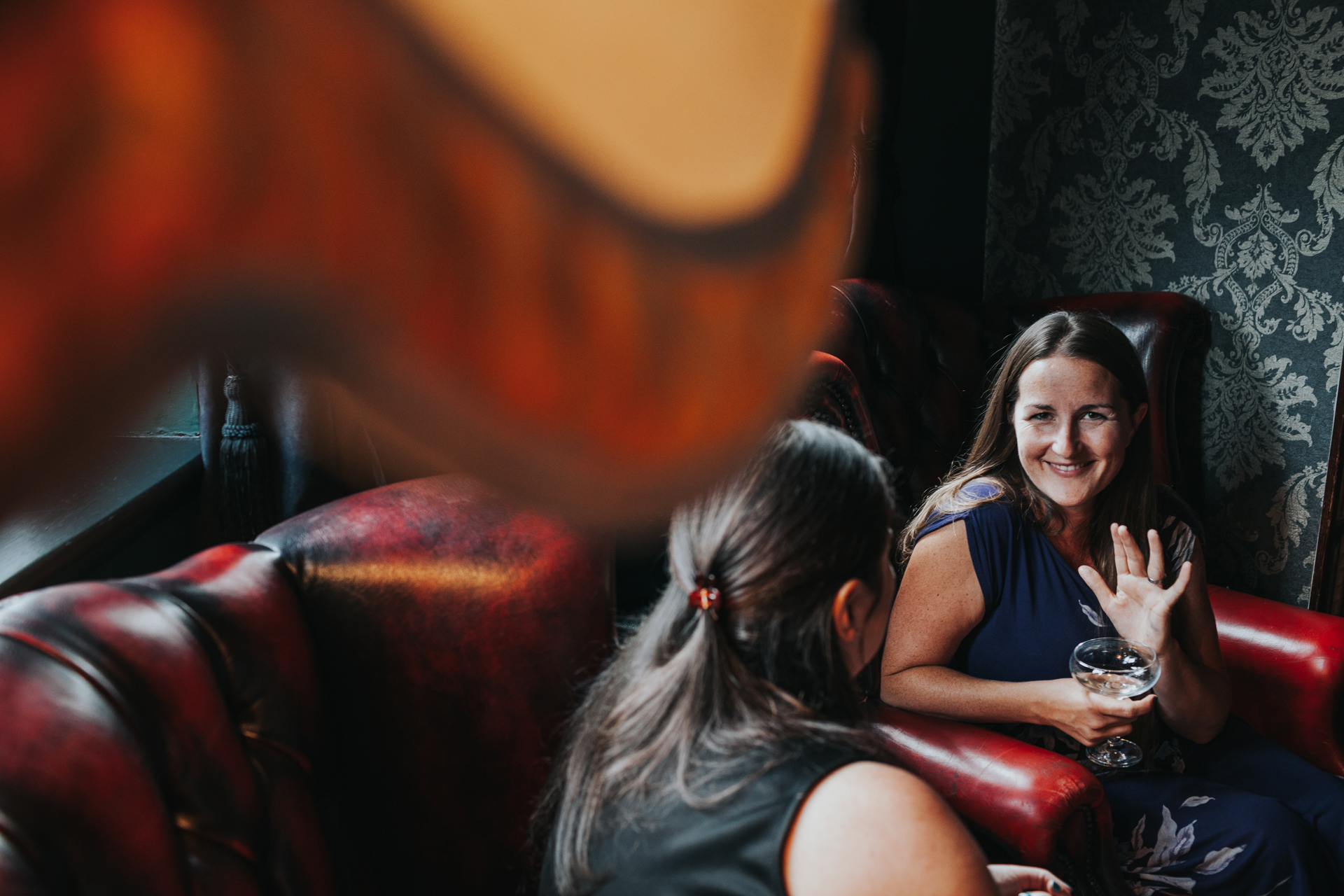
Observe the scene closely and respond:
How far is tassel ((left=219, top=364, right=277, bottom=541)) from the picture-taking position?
96 centimetres

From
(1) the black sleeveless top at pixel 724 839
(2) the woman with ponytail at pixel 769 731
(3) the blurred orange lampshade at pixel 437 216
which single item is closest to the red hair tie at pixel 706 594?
(2) the woman with ponytail at pixel 769 731

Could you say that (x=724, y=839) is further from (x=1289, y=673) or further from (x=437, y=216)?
(x=1289, y=673)

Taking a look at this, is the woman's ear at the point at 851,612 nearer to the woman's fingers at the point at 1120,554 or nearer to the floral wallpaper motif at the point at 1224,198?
the woman's fingers at the point at 1120,554

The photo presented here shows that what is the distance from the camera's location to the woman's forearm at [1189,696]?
1.38 metres

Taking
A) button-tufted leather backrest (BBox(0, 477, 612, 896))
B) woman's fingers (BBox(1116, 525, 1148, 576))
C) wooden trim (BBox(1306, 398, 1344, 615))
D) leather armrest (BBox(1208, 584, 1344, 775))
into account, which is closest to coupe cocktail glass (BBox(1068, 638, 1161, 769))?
woman's fingers (BBox(1116, 525, 1148, 576))

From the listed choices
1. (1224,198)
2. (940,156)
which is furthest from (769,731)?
(940,156)

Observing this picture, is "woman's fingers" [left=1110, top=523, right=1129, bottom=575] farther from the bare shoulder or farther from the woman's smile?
the bare shoulder

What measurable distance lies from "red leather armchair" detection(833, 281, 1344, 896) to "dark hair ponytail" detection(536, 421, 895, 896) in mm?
246

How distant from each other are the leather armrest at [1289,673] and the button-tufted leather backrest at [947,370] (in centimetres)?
52

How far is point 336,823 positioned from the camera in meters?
0.95

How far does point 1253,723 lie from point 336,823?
1526 mm

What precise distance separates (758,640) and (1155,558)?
928 mm

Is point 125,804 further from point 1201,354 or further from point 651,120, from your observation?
point 1201,354

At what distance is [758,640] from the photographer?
2.61 feet
